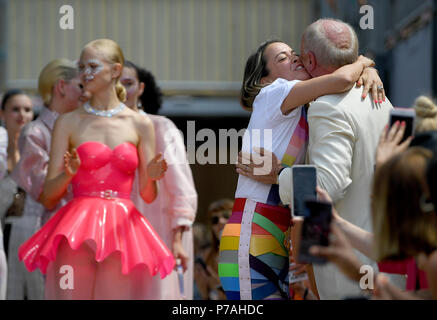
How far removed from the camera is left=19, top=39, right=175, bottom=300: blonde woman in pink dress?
3320mm

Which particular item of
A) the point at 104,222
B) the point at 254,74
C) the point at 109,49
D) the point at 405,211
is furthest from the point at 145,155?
the point at 405,211

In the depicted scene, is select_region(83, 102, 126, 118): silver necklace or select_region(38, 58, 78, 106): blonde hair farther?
select_region(38, 58, 78, 106): blonde hair

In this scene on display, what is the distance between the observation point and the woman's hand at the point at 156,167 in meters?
3.38

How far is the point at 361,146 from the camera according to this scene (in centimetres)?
265

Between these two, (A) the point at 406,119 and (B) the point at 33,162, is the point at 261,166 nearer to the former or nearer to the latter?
(A) the point at 406,119

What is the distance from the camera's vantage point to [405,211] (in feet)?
6.11

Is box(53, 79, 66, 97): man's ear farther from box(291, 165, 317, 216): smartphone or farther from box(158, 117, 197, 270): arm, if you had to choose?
box(291, 165, 317, 216): smartphone

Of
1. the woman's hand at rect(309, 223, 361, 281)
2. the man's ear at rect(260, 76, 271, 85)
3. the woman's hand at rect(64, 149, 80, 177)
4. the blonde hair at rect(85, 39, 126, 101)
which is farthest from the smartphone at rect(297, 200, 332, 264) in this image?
the blonde hair at rect(85, 39, 126, 101)

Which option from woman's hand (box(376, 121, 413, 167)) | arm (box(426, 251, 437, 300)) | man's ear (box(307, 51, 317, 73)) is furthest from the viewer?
man's ear (box(307, 51, 317, 73))

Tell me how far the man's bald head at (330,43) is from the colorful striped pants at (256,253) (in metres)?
0.59

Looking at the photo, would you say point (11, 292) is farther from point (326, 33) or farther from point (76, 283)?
point (326, 33)

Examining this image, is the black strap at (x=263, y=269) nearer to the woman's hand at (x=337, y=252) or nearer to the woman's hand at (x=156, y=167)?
the woman's hand at (x=337, y=252)

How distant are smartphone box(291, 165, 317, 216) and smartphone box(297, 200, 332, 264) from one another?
23cm

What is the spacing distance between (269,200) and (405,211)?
93 centimetres
